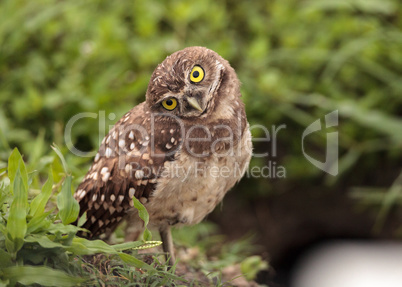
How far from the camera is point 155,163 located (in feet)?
7.92

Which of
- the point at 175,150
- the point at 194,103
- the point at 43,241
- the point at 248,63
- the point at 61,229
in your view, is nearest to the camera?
the point at 43,241

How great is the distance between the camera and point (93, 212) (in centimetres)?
252

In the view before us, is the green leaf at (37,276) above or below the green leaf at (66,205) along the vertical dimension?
below

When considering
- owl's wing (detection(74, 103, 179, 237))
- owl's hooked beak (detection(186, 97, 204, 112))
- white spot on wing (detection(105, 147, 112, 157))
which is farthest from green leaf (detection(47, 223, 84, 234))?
owl's hooked beak (detection(186, 97, 204, 112))

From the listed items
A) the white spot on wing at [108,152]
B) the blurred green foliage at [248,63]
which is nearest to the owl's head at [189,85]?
the white spot on wing at [108,152]

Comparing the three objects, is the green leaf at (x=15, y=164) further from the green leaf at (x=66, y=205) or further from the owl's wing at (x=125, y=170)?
the owl's wing at (x=125, y=170)

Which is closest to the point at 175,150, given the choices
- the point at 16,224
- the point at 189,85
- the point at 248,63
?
the point at 189,85

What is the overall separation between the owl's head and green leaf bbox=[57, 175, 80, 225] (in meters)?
0.56

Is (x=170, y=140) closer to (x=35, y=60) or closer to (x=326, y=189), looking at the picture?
(x=35, y=60)

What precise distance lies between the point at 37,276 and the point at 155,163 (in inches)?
32.3

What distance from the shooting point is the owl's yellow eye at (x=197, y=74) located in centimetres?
231

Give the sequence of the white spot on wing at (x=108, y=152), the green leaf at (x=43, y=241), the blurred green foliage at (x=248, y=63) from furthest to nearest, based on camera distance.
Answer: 1. the blurred green foliage at (x=248, y=63)
2. the white spot on wing at (x=108, y=152)
3. the green leaf at (x=43, y=241)

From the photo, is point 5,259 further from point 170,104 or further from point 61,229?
point 170,104

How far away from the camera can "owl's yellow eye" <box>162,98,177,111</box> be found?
7.63 feet
